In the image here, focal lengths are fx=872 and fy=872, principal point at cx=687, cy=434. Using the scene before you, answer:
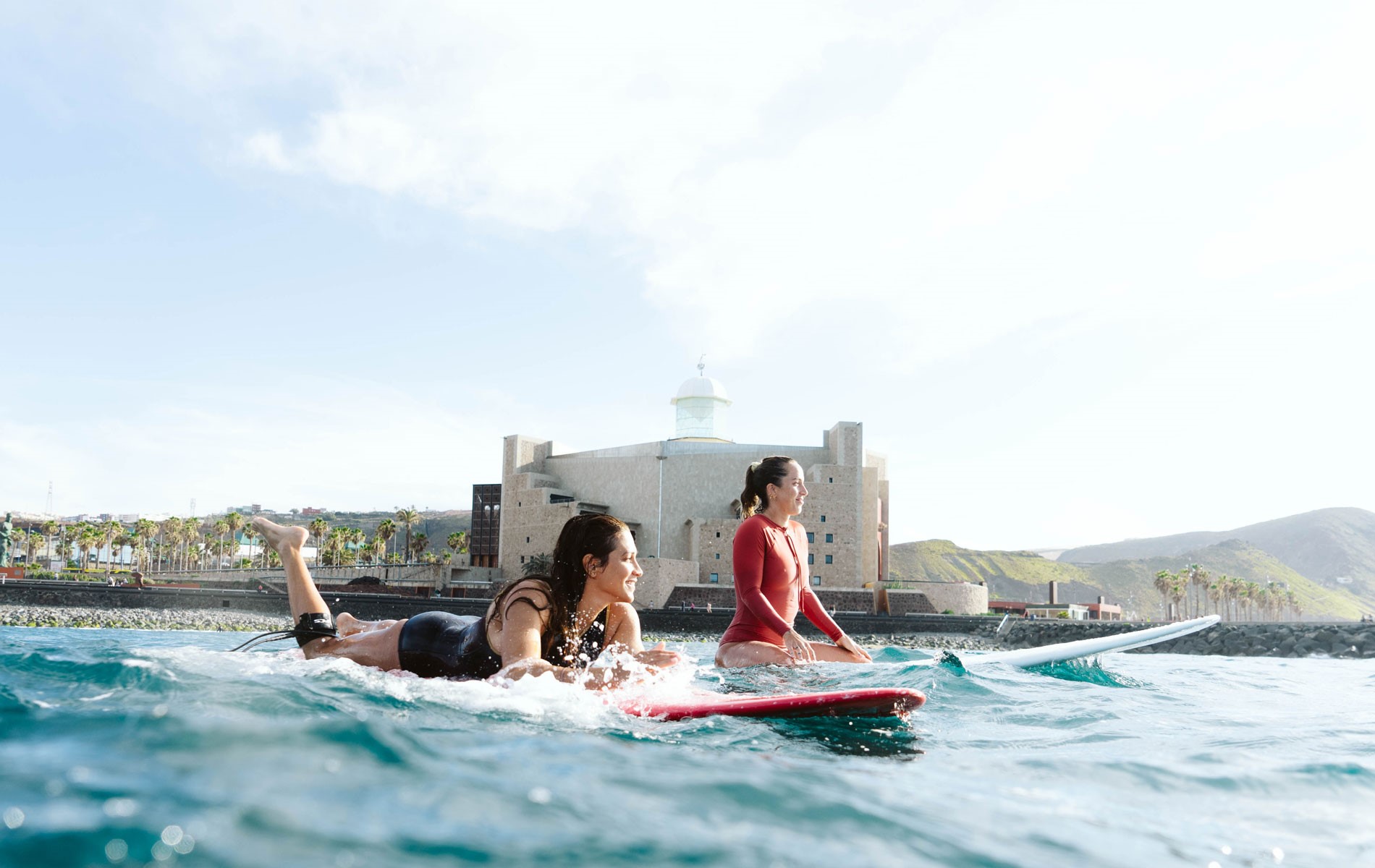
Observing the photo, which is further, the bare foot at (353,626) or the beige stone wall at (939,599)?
the beige stone wall at (939,599)

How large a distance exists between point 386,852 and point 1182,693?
6.32m

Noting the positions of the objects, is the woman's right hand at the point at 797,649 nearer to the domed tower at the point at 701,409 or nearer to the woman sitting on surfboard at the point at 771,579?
the woman sitting on surfboard at the point at 771,579

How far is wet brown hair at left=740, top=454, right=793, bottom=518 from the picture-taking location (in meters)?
6.39

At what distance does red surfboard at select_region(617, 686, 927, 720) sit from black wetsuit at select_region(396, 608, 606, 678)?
665 mm

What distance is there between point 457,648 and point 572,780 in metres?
2.15

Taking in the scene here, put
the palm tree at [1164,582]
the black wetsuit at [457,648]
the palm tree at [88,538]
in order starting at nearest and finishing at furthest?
the black wetsuit at [457,648], the palm tree at [1164,582], the palm tree at [88,538]

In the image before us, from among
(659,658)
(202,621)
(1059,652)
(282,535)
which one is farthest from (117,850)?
(202,621)

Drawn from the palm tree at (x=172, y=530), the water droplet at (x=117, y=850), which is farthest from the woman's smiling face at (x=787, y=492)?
the palm tree at (x=172, y=530)

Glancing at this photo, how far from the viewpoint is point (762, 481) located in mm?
6445

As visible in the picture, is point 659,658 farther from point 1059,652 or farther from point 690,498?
point 690,498

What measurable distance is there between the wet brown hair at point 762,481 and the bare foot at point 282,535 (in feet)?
9.68

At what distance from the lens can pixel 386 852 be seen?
185 centimetres

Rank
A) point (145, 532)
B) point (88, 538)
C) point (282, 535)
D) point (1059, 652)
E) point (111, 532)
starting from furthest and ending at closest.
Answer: point (145, 532) < point (111, 532) < point (88, 538) < point (1059, 652) < point (282, 535)

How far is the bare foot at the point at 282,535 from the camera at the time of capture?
16.0 feet
